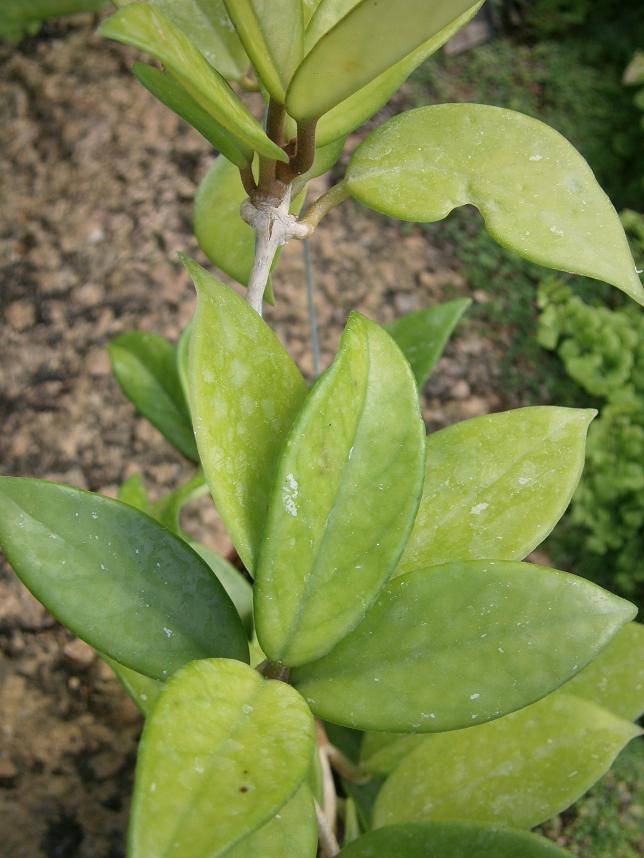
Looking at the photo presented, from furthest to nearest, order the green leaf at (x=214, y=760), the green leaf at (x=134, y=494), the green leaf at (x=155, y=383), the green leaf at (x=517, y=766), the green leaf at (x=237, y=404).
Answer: the green leaf at (x=155, y=383)
the green leaf at (x=134, y=494)
the green leaf at (x=517, y=766)
the green leaf at (x=237, y=404)
the green leaf at (x=214, y=760)

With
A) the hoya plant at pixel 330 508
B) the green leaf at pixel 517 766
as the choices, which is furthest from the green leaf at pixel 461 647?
the green leaf at pixel 517 766

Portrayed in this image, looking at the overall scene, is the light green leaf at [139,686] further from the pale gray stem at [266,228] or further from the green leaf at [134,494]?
the pale gray stem at [266,228]

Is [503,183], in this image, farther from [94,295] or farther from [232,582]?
[94,295]

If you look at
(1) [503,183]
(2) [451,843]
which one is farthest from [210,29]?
(2) [451,843]

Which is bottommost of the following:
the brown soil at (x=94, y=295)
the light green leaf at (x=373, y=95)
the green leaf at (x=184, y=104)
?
the brown soil at (x=94, y=295)

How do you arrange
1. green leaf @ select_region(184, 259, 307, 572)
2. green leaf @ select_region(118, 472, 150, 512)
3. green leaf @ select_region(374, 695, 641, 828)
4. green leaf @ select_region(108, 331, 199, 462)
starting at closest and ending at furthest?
1. green leaf @ select_region(184, 259, 307, 572)
2. green leaf @ select_region(374, 695, 641, 828)
3. green leaf @ select_region(118, 472, 150, 512)
4. green leaf @ select_region(108, 331, 199, 462)

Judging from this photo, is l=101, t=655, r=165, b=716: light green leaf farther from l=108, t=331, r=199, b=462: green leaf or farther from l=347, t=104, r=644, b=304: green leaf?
l=347, t=104, r=644, b=304: green leaf

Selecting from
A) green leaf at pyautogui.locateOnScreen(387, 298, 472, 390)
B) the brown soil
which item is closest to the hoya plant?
green leaf at pyautogui.locateOnScreen(387, 298, 472, 390)
